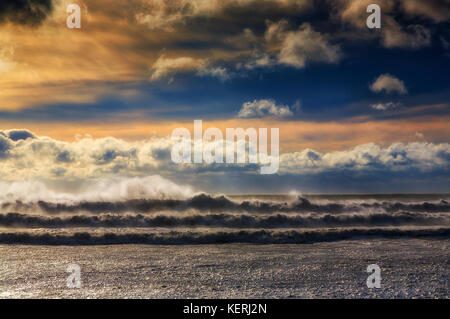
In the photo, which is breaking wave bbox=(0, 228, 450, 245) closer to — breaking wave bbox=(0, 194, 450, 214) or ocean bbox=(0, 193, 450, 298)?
ocean bbox=(0, 193, 450, 298)

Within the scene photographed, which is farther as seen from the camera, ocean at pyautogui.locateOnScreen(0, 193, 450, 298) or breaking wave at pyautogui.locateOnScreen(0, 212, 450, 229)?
breaking wave at pyautogui.locateOnScreen(0, 212, 450, 229)

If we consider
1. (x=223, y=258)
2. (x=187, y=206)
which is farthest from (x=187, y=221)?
(x=223, y=258)

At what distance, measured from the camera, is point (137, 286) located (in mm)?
8125

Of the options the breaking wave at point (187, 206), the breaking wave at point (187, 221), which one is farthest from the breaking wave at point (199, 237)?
the breaking wave at point (187, 206)

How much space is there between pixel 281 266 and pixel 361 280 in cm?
235

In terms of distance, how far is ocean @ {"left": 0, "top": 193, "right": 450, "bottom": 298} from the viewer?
25.9 feet

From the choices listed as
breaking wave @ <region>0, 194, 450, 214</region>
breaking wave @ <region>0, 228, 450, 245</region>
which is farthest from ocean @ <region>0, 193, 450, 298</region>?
breaking wave @ <region>0, 194, 450, 214</region>

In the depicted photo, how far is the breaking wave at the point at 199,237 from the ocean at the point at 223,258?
1.8 inches

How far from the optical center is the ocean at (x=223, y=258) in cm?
789

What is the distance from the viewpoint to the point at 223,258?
1129 centimetres

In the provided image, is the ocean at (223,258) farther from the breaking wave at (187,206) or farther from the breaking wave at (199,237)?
the breaking wave at (187,206)

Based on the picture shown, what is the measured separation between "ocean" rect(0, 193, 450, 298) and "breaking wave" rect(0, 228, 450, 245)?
0.15 ft

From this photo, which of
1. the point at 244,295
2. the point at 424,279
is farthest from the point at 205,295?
the point at 424,279
